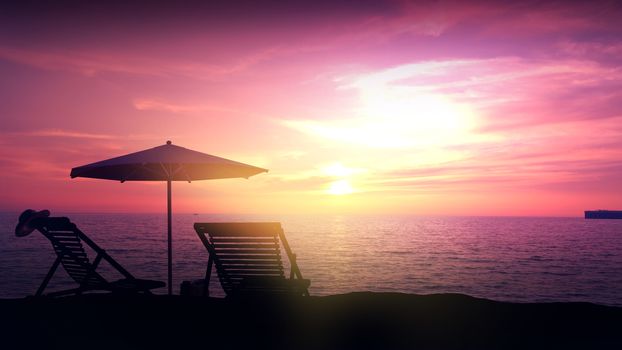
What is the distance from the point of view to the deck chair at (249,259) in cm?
623

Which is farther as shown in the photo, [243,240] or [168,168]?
[168,168]

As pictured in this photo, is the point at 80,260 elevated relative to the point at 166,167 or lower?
lower

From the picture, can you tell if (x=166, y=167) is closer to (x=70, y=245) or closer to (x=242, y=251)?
(x=70, y=245)

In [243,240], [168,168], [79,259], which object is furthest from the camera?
[168,168]

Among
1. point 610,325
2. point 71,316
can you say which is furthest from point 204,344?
point 610,325

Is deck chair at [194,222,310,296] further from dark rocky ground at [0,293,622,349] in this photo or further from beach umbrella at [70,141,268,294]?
beach umbrella at [70,141,268,294]

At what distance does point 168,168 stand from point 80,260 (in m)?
2.11

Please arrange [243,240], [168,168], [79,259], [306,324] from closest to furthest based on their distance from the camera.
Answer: [306,324] < [243,240] < [79,259] < [168,168]

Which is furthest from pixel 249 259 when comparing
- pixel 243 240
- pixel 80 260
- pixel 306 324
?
pixel 80 260

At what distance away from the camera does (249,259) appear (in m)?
6.50

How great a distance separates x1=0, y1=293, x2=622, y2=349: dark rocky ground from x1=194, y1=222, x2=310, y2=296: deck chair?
19 cm

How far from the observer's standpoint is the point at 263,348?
4.65m

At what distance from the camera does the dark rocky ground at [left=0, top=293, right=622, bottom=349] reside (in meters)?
4.78

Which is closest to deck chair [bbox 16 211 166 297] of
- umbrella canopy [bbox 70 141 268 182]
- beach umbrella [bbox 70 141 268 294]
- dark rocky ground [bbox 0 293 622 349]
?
dark rocky ground [bbox 0 293 622 349]
